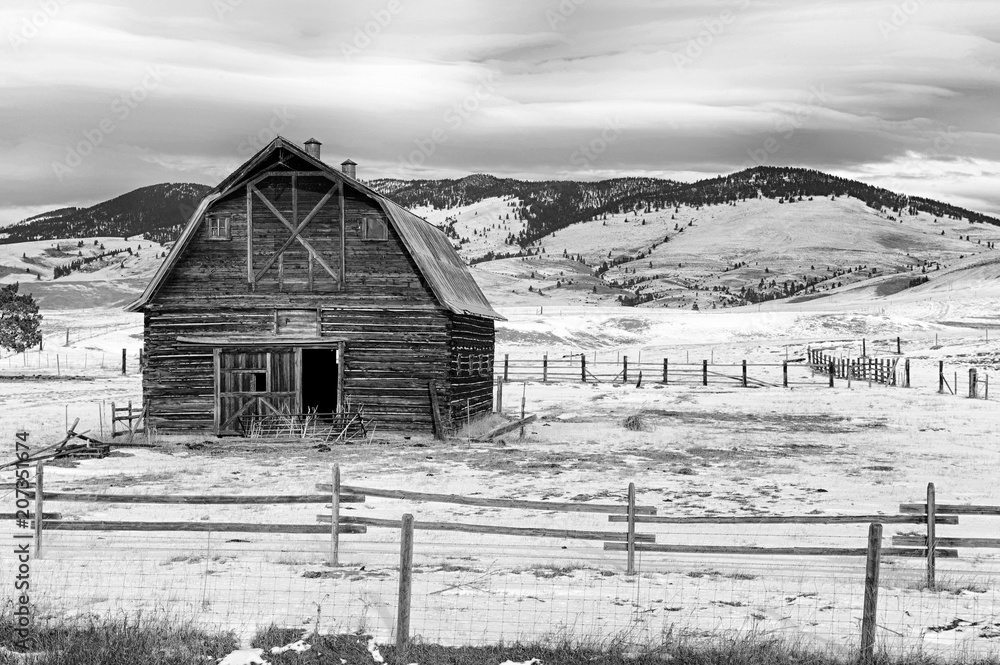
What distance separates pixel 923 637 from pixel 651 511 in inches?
127

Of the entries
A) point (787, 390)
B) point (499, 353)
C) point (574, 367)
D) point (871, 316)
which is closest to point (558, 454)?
point (787, 390)

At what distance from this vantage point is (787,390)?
44250 mm

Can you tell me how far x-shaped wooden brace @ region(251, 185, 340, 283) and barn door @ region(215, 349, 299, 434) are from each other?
2018 mm

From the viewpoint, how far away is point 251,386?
24.7 m

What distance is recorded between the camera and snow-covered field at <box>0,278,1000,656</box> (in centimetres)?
909

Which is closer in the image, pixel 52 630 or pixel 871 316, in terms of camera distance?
pixel 52 630

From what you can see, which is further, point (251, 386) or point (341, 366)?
point (251, 386)

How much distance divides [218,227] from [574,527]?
14975mm

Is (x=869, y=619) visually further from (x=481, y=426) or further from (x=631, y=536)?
(x=481, y=426)

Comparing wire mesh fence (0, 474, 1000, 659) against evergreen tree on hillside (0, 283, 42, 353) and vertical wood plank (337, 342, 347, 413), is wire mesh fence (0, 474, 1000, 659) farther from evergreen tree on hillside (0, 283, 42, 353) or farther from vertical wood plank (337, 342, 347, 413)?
evergreen tree on hillside (0, 283, 42, 353)

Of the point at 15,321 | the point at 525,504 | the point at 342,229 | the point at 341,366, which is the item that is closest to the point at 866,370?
the point at 341,366

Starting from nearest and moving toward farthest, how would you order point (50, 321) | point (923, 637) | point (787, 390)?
point (923, 637) → point (787, 390) → point (50, 321)

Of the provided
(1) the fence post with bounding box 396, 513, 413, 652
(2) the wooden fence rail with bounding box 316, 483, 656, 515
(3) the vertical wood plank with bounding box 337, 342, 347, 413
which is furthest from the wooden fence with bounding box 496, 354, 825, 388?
(1) the fence post with bounding box 396, 513, 413, 652

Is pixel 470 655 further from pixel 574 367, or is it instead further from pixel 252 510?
pixel 574 367
